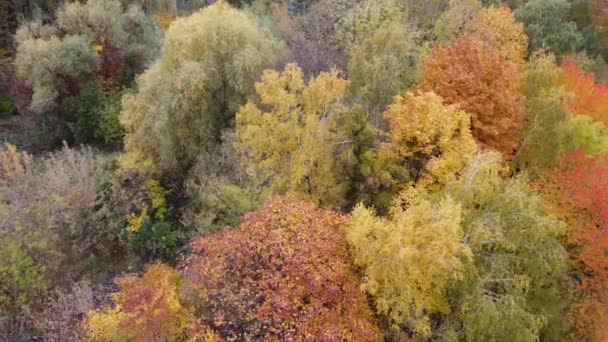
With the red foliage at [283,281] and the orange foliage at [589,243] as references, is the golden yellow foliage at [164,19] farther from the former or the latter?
the orange foliage at [589,243]

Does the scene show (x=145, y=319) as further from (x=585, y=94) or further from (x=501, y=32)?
(x=585, y=94)

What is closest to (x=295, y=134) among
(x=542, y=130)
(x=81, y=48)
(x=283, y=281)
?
(x=283, y=281)

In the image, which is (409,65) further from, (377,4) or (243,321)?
(243,321)

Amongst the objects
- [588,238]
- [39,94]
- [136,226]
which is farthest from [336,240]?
[39,94]

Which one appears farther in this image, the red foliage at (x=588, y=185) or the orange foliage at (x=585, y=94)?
the orange foliage at (x=585, y=94)

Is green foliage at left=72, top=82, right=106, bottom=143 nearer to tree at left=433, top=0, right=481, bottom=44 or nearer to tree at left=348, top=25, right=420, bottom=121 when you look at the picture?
tree at left=348, top=25, right=420, bottom=121

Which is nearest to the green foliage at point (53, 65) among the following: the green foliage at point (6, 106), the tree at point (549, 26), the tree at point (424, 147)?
the green foliage at point (6, 106)

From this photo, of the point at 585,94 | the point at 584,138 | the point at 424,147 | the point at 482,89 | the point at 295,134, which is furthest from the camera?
the point at 585,94
